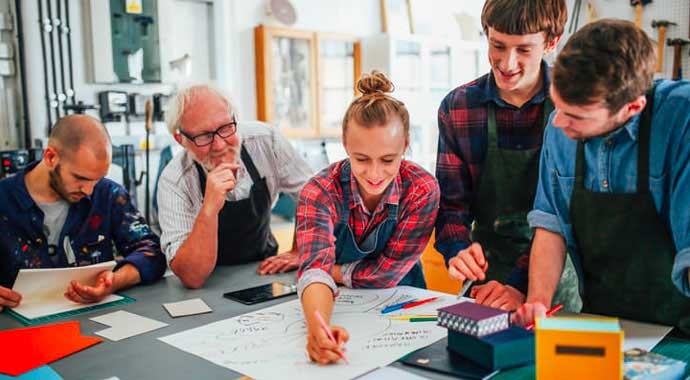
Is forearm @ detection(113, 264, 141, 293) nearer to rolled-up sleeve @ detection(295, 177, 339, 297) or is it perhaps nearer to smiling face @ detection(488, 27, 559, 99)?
rolled-up sleeve @ detection(295, 177, 339, 297)

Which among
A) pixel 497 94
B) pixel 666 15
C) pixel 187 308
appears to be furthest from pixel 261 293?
pixel 666 15

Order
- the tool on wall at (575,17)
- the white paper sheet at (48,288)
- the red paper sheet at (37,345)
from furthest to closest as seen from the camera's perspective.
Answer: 1. the tool on wall at (575,17)
2. the white paper sheet at (48,288)
3. the red paper sheet at (37,345)

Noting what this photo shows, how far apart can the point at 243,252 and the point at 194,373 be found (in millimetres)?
976

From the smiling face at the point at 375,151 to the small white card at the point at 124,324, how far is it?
1.99ft

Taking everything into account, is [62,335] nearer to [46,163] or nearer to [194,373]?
[194,373]

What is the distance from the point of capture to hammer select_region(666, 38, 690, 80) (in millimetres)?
2836

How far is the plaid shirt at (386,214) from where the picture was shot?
162cm

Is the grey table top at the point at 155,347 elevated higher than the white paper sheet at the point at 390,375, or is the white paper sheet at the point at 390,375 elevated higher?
the white paper sheet at the point at 390,375

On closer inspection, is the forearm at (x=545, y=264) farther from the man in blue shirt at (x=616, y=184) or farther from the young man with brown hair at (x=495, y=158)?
the young man with brown hair at (x=495, y=158)

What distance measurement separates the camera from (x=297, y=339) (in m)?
1.28

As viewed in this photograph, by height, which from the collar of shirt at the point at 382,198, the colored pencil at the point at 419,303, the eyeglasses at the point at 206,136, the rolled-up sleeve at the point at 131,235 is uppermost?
the eyeglasses at the point at 206,136

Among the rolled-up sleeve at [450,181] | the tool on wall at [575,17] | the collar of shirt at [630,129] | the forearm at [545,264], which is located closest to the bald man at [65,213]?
the rolled-up sleeve at [450,181]

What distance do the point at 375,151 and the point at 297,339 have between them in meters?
0.51

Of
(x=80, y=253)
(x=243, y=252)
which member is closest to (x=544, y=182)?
(x=243, y=252)
